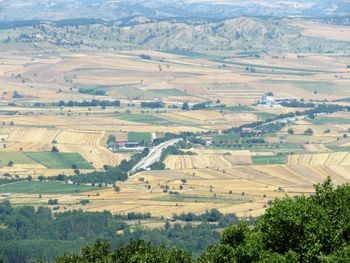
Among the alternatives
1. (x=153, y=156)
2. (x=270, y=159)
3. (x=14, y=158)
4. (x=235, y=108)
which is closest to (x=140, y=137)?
(x=153, y=156)

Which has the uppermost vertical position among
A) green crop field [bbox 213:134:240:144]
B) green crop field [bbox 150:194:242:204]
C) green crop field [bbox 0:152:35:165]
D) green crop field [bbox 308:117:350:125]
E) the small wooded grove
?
the small wooded grove

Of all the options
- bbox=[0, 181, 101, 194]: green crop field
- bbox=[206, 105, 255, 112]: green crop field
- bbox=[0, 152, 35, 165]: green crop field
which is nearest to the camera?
bbox=[0, 181, 101, 194]: green crop field

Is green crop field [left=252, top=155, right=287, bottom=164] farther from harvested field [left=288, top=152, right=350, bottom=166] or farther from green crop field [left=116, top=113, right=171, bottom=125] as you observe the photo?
green crop field [left=116, top=113, right=171, bottom=125]

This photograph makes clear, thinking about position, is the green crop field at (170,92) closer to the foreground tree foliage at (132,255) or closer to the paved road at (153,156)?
the paved road at (153,156)

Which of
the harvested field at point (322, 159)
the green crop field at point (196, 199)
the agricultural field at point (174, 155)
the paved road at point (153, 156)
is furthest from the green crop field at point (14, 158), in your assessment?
the harvested field at point (322, 159)

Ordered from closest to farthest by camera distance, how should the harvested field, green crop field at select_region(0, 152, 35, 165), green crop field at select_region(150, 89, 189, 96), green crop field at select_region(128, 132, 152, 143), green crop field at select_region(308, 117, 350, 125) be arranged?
the harvested field → green crop field at select_region(0, 152, 35, 165) → green crop field at select_region(128, 132, 152, 143) → green crop field at select_region(308, 117, 350, 125) → green crop field at select_region(150, 89, 189, 96)

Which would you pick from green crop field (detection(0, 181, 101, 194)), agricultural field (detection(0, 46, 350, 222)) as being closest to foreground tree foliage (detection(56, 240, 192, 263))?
agricultural field (detection(0, 46, 350, 222))

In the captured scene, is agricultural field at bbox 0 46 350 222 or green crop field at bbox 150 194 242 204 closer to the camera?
green crop field at bbox 150 194 242 204
